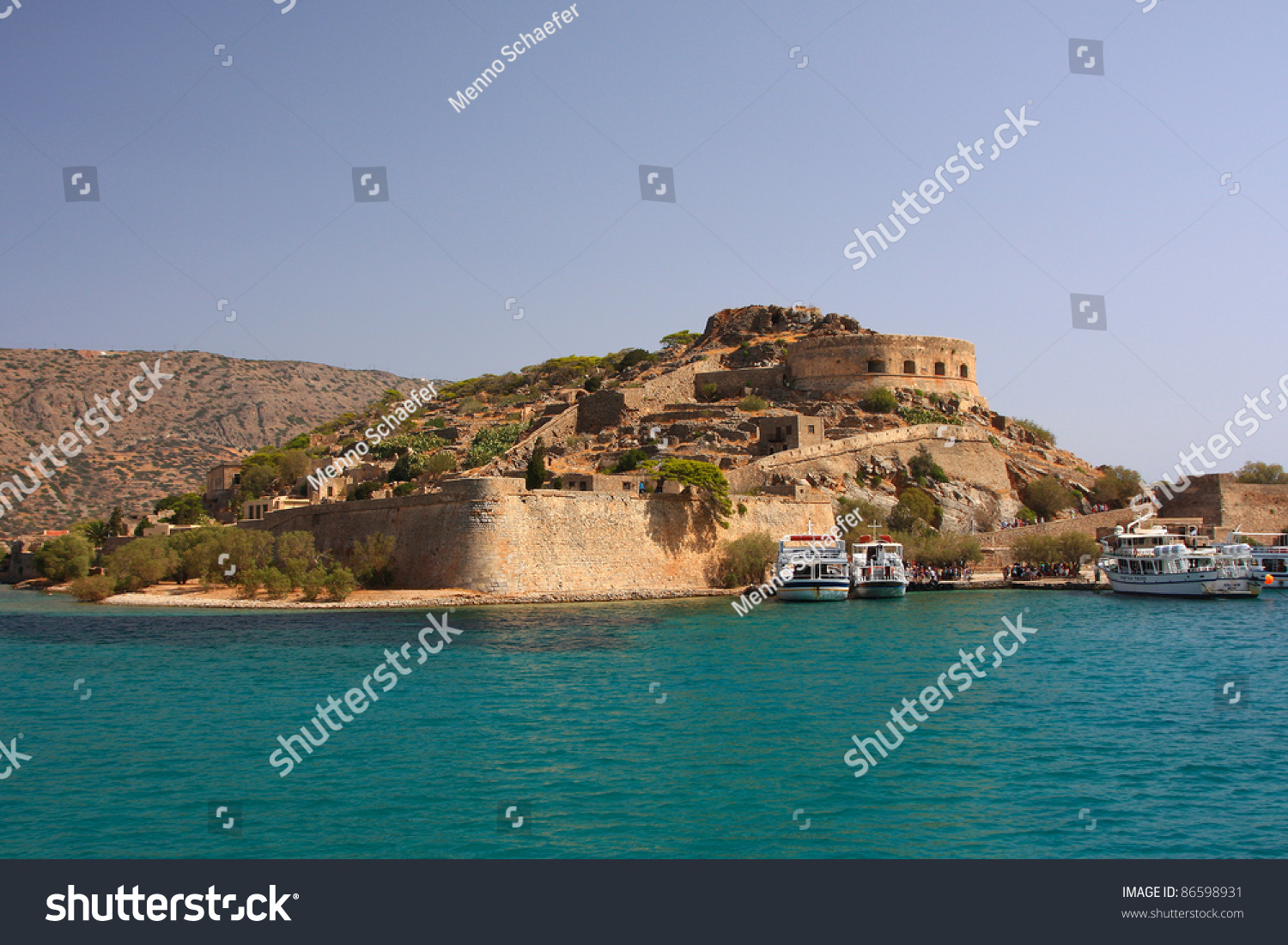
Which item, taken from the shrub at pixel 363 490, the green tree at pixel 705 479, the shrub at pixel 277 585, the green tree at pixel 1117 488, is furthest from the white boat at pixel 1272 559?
the shrub at pixel 277 585

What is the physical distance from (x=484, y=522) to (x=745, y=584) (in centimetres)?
1077

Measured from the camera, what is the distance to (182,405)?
4225 inches

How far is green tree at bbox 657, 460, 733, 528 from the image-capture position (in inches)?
1527

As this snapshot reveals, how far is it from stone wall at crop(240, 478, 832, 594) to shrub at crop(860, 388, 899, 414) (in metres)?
13.6

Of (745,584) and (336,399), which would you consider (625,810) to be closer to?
(745,584)

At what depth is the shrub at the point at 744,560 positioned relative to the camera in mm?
39375

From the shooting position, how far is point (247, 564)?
39.1 m

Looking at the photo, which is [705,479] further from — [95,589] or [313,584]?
[95,589]

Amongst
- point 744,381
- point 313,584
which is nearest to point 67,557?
point 313,584

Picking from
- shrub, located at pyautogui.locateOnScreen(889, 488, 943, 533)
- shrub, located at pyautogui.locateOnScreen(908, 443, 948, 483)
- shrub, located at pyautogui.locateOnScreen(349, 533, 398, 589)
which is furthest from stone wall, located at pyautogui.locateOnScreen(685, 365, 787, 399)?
shrub, located at pyautogui.locateOnScreen(349, 533, 398, 589)
